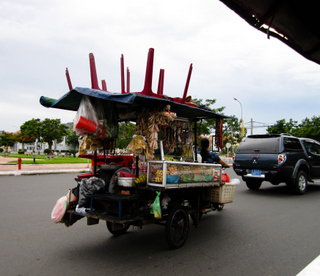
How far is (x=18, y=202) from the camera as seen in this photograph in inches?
297

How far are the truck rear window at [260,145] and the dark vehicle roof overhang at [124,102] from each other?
4322mm

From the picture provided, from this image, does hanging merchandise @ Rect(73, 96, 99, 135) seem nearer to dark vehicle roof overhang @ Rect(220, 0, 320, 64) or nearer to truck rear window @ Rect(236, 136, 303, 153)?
dark vehicle roof overhang @ Rect(220, 0, 320, 64)

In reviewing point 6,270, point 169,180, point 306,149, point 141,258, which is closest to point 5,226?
point 6,270

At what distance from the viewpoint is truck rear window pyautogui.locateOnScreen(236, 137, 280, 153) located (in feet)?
29.3

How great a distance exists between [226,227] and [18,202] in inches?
226

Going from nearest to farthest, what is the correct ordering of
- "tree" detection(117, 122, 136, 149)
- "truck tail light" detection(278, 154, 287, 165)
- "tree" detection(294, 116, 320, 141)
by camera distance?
1. "tree" detection(117, 122, 136, 149)
2. "truck tail light" detection(278, 154, 287, 165)
3. "tree" detection(294, 116, 320, 141)

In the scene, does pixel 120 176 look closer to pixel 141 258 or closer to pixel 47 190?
pixel 141 258

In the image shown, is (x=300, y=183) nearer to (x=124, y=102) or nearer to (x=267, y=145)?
(x=267, y=145)

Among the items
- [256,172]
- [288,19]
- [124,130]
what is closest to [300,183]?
[256,172]

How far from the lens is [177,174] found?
13.4 ft

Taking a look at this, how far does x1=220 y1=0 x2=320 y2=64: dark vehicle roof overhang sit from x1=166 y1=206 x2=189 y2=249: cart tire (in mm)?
3032

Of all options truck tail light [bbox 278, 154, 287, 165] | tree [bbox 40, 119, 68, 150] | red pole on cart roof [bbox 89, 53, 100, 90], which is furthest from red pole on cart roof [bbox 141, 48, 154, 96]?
tree [bbox 40, 119, 68, 150]

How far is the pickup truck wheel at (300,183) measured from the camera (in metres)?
8.85

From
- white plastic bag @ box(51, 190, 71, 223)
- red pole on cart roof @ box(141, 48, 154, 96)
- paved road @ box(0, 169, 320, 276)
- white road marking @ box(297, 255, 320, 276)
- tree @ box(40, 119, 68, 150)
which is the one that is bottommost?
paved road @ box(0, 169, 320, 276)
